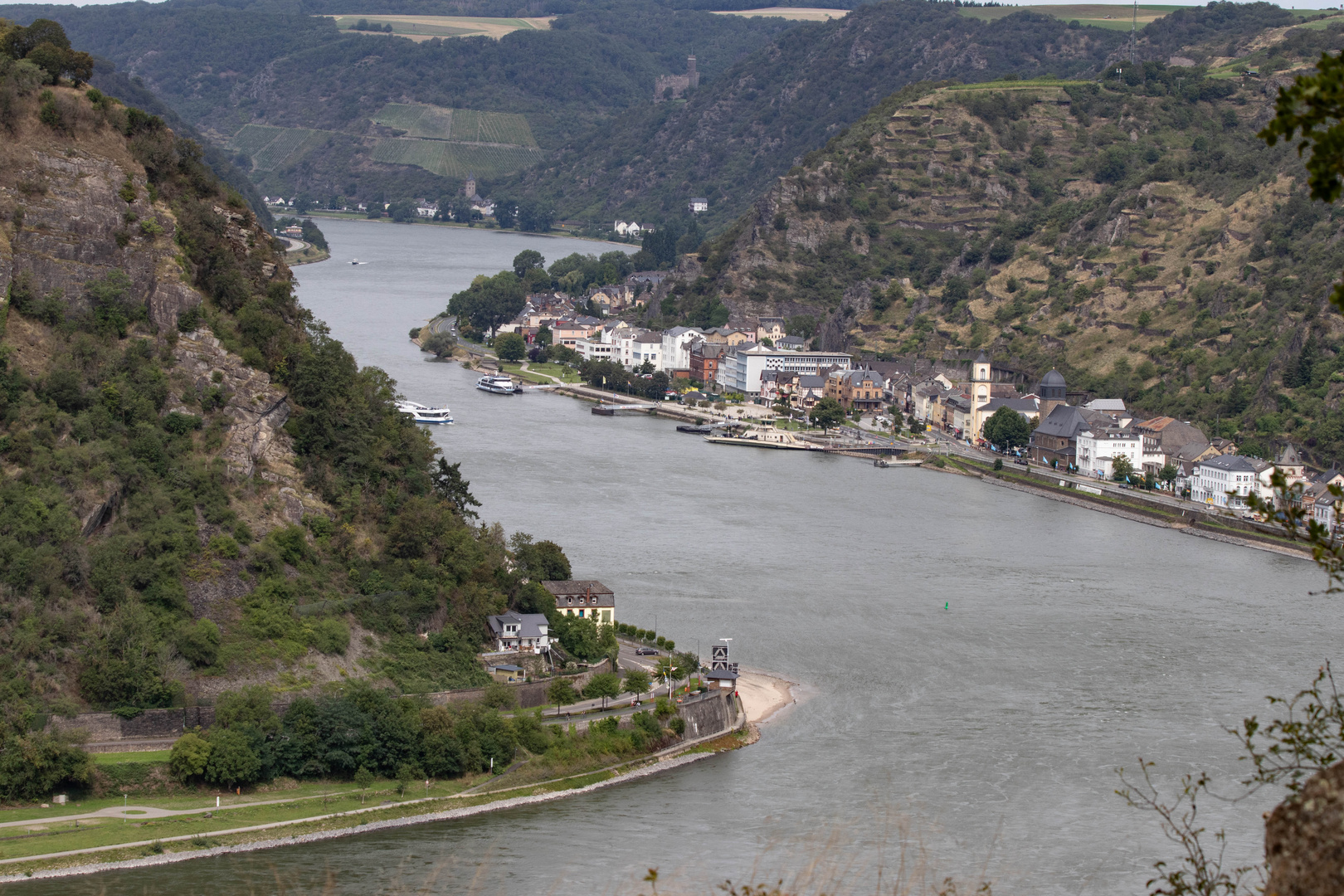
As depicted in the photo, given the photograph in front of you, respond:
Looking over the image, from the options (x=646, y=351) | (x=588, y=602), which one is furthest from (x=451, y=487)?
(x=646, y=351)

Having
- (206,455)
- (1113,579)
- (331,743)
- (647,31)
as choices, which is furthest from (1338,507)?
(647,31)

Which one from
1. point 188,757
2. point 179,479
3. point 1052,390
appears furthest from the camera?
point 1052,390

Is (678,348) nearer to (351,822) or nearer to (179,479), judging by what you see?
(179,479)

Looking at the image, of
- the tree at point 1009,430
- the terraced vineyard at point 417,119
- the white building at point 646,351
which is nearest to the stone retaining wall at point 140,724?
the tree at point 1009,430

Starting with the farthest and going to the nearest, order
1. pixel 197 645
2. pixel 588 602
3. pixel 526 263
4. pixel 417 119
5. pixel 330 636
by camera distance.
Result: pixel 417 119 → pixel 526 263 → pixel 588 602 → pixel 330 636 → pixel 197 645

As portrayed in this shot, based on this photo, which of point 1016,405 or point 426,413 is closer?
point 426,413

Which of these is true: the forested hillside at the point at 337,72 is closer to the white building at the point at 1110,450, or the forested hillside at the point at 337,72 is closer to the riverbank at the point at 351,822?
the white building at the point at 1110,450
